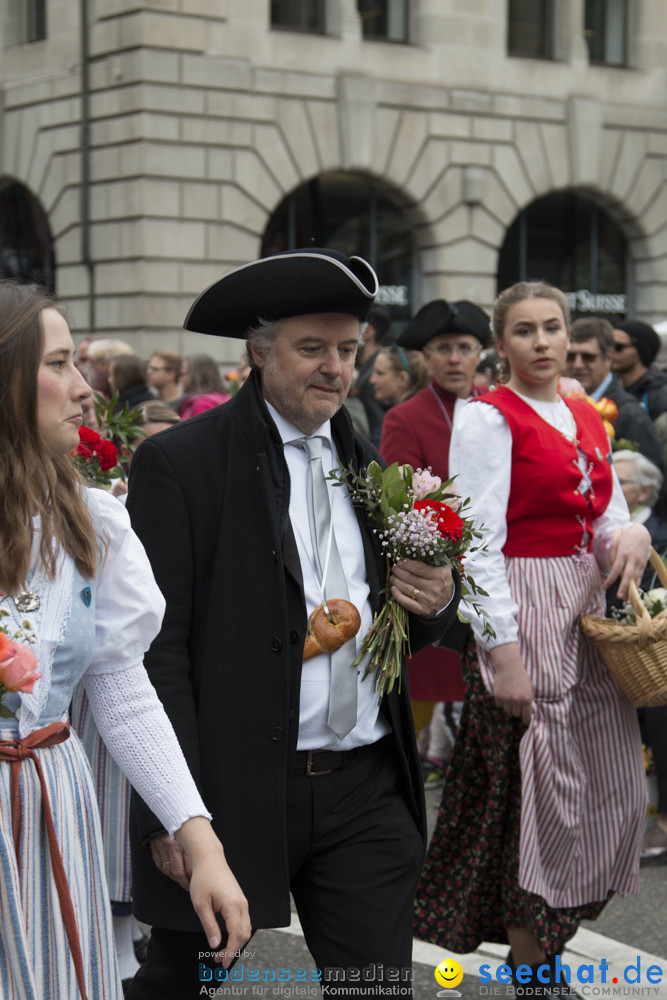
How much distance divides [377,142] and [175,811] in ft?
58.1

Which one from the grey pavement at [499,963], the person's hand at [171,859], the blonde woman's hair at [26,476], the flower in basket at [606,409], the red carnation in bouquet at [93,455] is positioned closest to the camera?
the blonde woman's hair at [26,476]

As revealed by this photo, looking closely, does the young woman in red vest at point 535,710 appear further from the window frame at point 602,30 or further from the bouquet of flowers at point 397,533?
the window frame at point 602,30

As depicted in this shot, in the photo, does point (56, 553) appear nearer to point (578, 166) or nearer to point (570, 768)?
point (570, 768)

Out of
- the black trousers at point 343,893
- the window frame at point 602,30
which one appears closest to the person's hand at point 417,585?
the black trousers at point 343,893

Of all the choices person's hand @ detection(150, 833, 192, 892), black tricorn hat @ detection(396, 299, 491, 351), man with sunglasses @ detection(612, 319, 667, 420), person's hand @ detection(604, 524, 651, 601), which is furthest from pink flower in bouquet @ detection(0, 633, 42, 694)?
man with sunglasses @ detection(612, 319, 667, 420)

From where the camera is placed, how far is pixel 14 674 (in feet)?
7.24

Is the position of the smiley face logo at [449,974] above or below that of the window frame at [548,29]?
below

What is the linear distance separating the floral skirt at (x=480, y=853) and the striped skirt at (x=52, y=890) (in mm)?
1957

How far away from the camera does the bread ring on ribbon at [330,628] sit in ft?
10.4

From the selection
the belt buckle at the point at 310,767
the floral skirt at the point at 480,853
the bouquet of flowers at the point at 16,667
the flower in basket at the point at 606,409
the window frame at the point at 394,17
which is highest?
the window frame at the point at 394,17

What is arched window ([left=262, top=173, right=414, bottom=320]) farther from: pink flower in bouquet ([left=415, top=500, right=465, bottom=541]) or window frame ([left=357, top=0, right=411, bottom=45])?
pink flower in bouquet ([left=415, top=500, right=465, bottom=541])

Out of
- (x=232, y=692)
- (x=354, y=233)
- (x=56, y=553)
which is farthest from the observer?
(x=354, y=233)

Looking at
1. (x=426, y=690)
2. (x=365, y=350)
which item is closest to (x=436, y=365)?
(x=426, y=690)

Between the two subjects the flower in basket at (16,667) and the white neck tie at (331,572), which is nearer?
the flower in basket at (16,667)
